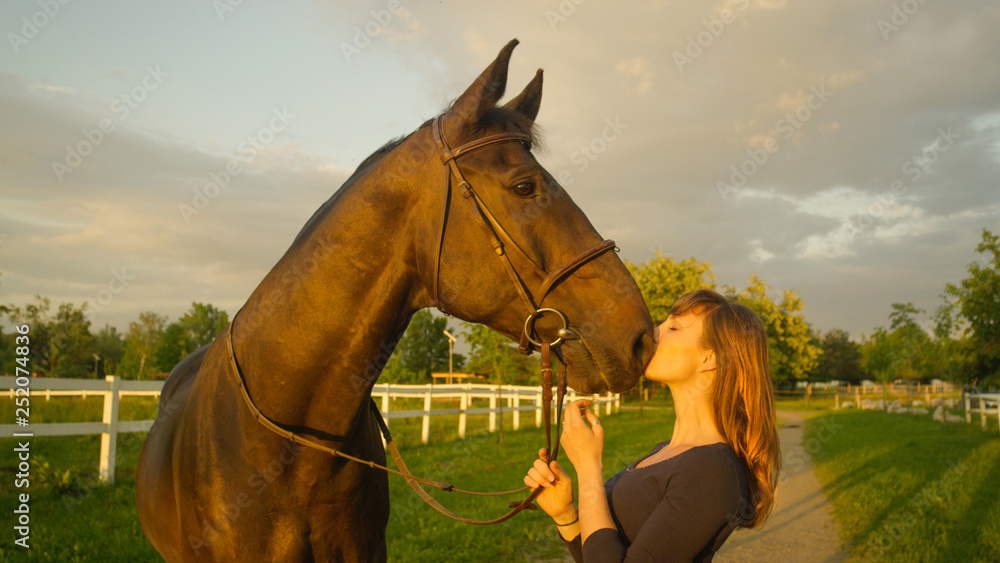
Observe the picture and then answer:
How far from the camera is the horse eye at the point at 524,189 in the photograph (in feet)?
6.32

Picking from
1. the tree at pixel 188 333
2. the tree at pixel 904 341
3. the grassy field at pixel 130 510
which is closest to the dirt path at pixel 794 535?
the grassy field at pixel 130 510

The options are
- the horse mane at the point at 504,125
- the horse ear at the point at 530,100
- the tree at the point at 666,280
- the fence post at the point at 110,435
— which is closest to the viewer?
the horse mane at the point at 504,125

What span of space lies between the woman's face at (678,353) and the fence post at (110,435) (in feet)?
24.3

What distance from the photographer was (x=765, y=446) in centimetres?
195

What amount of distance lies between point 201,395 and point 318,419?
2.12ft

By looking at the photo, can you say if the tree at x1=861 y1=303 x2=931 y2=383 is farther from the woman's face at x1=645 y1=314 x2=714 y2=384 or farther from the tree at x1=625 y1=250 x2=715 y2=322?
the woman's face at x1=645 y1=314 x2=714 y2=384

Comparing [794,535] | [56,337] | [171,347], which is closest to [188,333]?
[171,347]

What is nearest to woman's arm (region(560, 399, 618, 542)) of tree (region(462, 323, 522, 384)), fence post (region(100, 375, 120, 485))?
fence post (region(100, 375, 120, 485))

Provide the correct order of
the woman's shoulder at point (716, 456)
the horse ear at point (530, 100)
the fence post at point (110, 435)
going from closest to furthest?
the woman's shoulder at point (716, 456) → the horse ear at point (530, 100) → the fence post at point (110, 435)

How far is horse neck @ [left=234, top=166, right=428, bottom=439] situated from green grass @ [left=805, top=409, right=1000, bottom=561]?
5979 millimetres

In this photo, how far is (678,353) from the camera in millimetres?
2014

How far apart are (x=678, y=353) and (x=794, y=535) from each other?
607 centimetres

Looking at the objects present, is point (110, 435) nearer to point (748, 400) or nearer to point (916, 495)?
point (748, 400)

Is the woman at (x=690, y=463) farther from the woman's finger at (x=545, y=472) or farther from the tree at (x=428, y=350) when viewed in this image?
the tree at (x=428, y=350)
